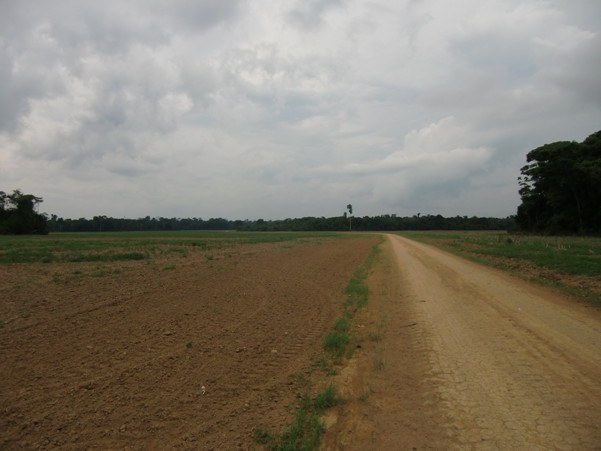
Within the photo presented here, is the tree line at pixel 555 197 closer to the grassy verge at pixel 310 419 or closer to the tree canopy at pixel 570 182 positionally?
the tree canopy at pixel 570 182

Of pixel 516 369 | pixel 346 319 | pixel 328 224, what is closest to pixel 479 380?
pixel 516 369

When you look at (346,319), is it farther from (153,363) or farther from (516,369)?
(153,363)

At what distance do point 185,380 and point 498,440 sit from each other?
4389mm

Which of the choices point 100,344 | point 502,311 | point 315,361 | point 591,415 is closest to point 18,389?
point 100,344

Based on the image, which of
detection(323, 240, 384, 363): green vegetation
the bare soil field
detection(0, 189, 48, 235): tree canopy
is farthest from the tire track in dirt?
detection(0, 189, 48, 235): tree canopy

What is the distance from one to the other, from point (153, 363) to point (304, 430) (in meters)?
3.43

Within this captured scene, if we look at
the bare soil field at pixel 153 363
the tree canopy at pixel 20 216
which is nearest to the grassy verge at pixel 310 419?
the bare soil field at pixel 153 363

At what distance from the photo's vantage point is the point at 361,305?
11.2m

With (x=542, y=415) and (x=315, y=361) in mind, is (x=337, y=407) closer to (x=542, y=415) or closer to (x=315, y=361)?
(x=315, y=361)

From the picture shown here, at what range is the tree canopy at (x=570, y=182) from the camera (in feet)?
173

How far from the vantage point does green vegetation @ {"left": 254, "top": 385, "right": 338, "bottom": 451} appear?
13.4ft

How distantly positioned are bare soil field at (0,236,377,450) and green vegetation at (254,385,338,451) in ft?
0.55

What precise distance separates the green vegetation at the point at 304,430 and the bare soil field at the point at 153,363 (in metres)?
0.17

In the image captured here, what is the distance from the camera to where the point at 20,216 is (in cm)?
10175
